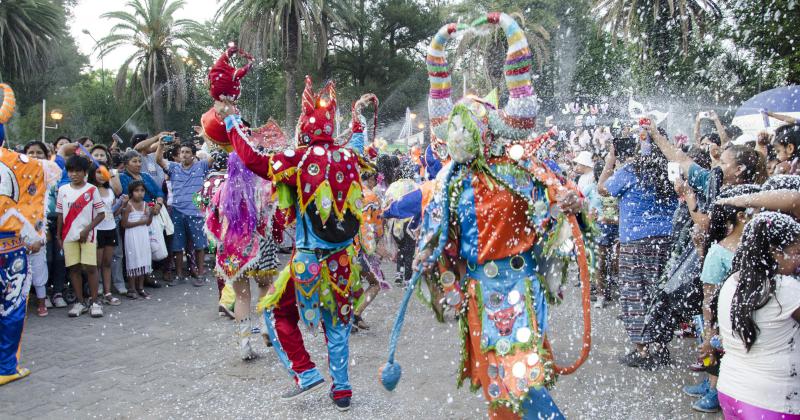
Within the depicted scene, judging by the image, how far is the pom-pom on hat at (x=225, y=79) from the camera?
4340 mm

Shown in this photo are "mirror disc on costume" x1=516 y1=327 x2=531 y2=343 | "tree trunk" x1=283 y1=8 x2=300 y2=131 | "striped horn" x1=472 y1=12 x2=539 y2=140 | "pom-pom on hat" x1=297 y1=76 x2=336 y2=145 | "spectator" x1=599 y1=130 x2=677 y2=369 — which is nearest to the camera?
"mirror disc on costume" x1=516 y1=327 x2=531 y2=343

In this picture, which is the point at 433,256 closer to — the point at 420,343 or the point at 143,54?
the point at 420,343

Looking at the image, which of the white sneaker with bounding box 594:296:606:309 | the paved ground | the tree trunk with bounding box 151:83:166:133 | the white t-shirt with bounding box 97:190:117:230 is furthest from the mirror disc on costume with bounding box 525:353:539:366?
the tree trunk with bounding box 151:83:166:133

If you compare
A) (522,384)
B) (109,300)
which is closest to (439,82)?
(522,384)

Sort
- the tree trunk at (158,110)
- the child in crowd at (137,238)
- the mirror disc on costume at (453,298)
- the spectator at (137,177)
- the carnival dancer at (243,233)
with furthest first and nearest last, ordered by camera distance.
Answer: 1. the tree trunk at (158,110)
2. the spectator at (137,177)
3. the child in crowd at (137,238)
4. the carnival dancer at (243,233)
5. the mirror disc on costume at (453,298)

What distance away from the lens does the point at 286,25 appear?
21297mm

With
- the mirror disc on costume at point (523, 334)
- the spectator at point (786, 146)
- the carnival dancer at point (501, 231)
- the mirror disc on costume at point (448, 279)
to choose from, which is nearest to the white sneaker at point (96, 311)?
the carnival dancer at point (501, 231)

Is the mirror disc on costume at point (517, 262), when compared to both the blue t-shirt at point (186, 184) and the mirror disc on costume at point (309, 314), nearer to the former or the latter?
the mirror disc on costume at point (309, 314)

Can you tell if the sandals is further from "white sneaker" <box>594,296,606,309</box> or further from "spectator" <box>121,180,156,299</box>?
"white sneaker" <box>594,296,606,309</box>

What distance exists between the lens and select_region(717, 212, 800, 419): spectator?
100 inches

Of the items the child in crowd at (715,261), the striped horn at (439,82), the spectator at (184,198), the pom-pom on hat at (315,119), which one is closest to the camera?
the striped horn at (439,82)

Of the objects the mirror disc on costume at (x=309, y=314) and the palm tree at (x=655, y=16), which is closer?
the mirror disc on costume at (x=309, y=314)

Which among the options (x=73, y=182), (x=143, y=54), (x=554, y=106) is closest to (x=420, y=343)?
(x=73, y=182)

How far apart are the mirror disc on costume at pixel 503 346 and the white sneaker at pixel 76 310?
589cm
